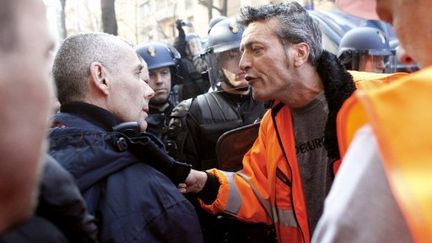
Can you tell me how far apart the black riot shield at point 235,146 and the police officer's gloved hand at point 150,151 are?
102 cm

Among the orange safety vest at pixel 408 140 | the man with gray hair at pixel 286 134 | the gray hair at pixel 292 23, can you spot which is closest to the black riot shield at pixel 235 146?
the man with gray hair at pixel 286 134

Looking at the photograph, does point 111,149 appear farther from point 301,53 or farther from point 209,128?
point 209,128

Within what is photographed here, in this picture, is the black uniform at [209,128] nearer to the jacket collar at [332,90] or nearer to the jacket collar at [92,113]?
the jacket collar at [332,90]

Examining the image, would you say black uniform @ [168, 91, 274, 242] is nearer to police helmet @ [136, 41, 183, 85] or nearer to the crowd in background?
the crowd in background

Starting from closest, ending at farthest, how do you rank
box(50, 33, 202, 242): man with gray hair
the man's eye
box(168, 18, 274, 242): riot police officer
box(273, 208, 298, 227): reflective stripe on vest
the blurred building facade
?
box(50, 33, 202, 242): man with gray hair
box(273, 208, 298, 227): reflective stripe on vest
the man's eye
box(168, 18, 274, 242): riot police officer
the blurred building facade

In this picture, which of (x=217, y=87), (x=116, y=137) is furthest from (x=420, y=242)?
(x=217, y=87)

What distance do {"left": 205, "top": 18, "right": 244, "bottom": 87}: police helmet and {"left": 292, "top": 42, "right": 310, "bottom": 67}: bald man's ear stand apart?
1.40 metres

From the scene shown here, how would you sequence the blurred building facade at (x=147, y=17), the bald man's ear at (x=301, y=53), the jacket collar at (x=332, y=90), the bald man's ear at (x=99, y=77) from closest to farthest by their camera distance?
the bald man's ear at (x=99, y=77)
the jacket collar at (x=332, y=90)
the bald man's ear at (x=301, y=53)
the blurred building facade at (x=147, y=17)

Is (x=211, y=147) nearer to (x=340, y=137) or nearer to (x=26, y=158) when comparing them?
(x=340, y=137)

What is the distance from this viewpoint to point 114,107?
193cm

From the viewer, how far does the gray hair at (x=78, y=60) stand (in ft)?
6.18

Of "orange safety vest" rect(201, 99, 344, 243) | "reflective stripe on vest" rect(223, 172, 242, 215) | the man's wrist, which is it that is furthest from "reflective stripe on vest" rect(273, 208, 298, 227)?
the man's wrist

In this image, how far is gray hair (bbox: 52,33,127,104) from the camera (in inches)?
74.2

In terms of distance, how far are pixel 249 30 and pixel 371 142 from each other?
92.9 inches
